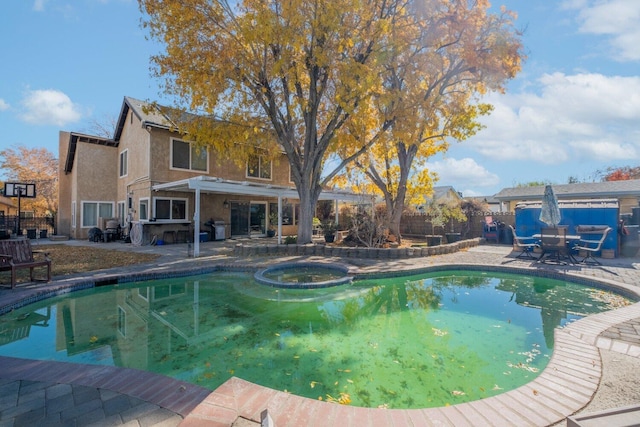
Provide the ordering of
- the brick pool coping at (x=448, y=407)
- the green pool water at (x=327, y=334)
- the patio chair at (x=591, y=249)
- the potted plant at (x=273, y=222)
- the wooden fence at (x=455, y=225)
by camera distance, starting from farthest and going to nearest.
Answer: the potted plant at (x=273, y=222) → the wooden fence at (x=455, y=225) → the patio chair at (x=591, y=249) → the green pool water at (x=327, y=334) → the brick pool coping at (x=448, y=407)

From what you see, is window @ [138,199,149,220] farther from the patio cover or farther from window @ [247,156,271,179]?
window @ [247,156,271,179]

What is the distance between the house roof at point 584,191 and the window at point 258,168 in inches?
687

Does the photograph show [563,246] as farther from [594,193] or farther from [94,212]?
[94,212]

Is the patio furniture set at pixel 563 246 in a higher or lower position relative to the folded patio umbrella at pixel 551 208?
lower

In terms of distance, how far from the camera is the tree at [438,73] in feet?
36.5

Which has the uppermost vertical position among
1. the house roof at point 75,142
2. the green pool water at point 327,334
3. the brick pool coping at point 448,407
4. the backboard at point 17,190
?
the house roof at point 75,142

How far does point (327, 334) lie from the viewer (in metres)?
4.85

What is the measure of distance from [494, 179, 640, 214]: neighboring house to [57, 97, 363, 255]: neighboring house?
14.1 m

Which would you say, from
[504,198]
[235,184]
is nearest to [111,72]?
[235,184]

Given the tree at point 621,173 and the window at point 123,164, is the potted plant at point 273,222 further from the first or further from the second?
the tree at point 621,173

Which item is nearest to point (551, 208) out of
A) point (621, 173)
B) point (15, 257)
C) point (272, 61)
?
point (272, 61)

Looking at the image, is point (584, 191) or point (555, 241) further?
point (584, 191)

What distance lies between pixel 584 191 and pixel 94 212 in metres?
31.5

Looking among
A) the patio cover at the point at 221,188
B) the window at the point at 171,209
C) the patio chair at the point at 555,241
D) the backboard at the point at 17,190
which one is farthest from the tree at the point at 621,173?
the backboard at the point at 17,190
